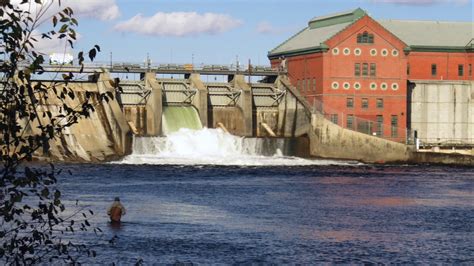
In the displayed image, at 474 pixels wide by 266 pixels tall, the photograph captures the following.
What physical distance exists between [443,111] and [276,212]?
65.1m

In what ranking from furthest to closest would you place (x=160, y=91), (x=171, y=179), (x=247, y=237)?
(x=160, y=91)
(x=171, y=179)
(x=247, y=237)

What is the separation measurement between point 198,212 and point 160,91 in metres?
51.6

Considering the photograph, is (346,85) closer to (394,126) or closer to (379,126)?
(379,126)

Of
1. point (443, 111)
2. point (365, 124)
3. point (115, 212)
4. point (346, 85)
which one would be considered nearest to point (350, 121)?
point (365, 124)

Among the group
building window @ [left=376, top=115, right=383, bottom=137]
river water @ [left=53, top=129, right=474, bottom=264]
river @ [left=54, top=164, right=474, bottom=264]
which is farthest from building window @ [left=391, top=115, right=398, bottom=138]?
river @ [left=54, top=164, right=474, bottom=264]

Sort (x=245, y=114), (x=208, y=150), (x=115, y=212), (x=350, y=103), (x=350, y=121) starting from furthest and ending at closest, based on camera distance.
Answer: (x=350, y=103) < (x=350, y=121) < (x=245, y=114) < (x=208, y=150) < (x=115, y=212)

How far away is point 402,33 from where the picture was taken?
116812mm

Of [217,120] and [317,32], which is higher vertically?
[317,32]

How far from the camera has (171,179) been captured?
2901 inches

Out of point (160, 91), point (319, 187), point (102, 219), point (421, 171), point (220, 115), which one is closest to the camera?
point (102, 219)

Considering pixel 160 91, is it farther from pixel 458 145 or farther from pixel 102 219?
pixel 102 219

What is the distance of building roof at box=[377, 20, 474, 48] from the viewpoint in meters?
115

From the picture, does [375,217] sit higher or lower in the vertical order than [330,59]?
lower

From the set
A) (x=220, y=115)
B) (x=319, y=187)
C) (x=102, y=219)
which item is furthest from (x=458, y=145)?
(x=102, y=219)
